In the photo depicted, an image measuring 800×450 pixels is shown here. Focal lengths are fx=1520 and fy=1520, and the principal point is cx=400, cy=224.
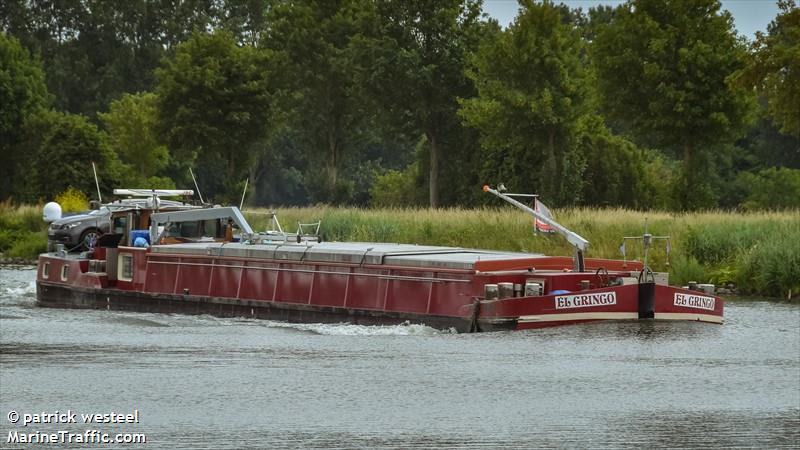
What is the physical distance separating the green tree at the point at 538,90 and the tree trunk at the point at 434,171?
8266 mm

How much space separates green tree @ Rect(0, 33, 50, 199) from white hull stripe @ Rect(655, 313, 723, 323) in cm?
6721

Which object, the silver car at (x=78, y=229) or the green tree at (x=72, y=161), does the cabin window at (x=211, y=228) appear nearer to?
the silver car at (x=78, y=229)

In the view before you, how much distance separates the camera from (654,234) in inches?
1763

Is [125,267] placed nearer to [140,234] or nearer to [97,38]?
[140,234]

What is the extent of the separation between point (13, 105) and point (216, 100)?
2327 centimetres

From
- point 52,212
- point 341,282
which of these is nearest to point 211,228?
point 341,282

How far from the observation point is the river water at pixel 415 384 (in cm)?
2050

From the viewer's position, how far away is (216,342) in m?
30.7

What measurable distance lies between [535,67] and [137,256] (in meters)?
26.7

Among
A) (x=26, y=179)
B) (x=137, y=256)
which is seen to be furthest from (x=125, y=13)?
(x=137, y=256)

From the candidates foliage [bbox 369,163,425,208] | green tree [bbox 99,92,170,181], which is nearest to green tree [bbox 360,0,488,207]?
foliage [bbox 369,163,425,208]

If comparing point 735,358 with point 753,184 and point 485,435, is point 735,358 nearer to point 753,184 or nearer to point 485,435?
point 485,435

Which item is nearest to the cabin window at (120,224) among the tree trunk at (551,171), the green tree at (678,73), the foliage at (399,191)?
the green tree at (678,73)

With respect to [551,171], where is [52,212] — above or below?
below
